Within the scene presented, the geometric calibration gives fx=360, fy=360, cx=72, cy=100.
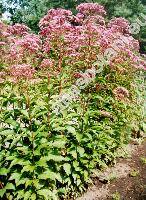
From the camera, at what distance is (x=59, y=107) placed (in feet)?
20.9

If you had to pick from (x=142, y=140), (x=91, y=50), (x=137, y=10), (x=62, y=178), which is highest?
(x=91, y=50)

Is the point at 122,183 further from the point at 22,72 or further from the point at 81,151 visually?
the point at 22,72

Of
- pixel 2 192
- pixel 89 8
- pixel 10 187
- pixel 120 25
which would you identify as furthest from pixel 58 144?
pixel 120 25

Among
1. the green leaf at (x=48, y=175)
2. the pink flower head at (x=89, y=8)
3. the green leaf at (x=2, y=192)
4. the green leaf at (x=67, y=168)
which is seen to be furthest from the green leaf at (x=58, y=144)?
the pink flower head at (x=89, y=8)

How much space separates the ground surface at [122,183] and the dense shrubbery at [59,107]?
0.88ft

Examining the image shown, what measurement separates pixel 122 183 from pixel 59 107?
2.20 m

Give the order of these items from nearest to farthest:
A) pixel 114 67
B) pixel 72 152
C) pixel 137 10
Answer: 1. pixel 72 152
2. pixel 114 67
3. pixel 137 10

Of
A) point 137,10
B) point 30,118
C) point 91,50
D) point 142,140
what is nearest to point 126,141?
point 142,140

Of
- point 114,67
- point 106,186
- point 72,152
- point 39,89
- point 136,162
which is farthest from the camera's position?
point 136,162

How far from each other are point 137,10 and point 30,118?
32152mm

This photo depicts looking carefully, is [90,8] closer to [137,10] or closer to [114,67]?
[114,67]

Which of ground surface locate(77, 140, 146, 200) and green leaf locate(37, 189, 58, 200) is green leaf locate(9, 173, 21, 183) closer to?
green leaf locate(37, 189, 58, 200)

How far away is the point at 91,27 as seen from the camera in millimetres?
7023

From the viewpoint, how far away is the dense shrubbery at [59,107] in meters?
5.60
